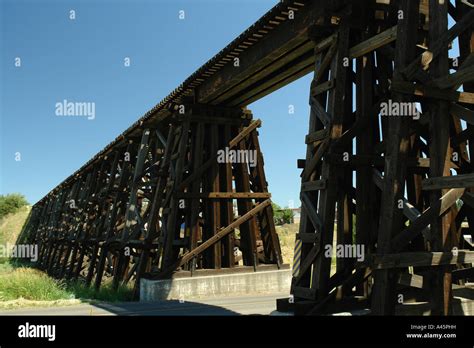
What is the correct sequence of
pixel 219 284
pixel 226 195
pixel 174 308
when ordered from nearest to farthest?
pixel 174 308 → pixel 219 284 → pixel 226 195

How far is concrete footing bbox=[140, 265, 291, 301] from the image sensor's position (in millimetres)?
10594

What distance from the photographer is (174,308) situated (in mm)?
9062

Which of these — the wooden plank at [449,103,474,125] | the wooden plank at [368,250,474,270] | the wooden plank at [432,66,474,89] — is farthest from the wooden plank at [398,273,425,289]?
the wooden plank at [432,66,474,89]

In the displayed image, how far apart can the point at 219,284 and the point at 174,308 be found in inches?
87.7

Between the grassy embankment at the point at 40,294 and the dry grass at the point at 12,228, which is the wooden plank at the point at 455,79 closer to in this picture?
the grassy embankment at the point at 40,294

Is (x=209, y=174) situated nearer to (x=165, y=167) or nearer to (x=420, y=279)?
(x=165, y=167)

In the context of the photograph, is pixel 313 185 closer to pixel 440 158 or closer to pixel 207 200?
pixel 440 158

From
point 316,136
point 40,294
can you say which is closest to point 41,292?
point 40,294

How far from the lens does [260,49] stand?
8.94 m

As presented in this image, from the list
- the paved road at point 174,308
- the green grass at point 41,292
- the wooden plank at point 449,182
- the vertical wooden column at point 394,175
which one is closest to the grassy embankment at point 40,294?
the green grass at point 41,292

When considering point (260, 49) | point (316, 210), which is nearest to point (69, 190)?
point (260, 49)

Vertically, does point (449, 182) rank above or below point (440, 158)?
below

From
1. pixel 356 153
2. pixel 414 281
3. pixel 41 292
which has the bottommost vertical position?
pixel 41 292

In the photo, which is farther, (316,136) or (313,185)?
(316,136)
